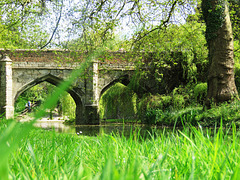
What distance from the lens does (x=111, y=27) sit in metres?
6.98

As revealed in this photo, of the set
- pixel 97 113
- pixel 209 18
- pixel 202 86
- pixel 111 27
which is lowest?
pixel 97 113

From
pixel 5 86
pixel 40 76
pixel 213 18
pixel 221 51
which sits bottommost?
pixel 5 86

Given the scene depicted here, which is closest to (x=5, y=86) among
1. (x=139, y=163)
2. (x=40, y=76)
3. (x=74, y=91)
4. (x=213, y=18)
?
(x=40, y=76)

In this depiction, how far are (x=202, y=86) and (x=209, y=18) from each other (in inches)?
158

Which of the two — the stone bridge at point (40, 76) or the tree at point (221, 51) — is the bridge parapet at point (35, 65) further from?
the tree at point (221, 51)

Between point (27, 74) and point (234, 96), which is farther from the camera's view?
point (27, 74)

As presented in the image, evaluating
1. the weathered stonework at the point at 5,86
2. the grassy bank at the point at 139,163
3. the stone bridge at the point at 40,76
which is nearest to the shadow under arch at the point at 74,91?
the stone bridge at the point at 40,76

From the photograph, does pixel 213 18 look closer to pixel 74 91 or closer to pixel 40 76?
pixel 74 91

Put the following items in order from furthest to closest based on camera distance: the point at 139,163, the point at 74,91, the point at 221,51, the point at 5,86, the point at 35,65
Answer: the point at 74,91, the point at 35,65, the point at 5,86, the point at 221,51, the point at 139,163

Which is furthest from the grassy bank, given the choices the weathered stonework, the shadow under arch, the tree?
the shadow under arch

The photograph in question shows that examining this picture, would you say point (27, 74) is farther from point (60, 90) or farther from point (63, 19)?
point (60, 90)

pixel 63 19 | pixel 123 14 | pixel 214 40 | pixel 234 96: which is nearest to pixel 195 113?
pixel 234 96

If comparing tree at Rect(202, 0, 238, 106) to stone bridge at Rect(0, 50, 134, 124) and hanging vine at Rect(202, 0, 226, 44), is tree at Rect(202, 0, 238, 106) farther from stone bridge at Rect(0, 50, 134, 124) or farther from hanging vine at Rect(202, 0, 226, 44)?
stone bridge at Rect(0, 50, 134, 124)

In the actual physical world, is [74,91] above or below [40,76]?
below
